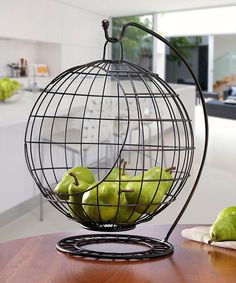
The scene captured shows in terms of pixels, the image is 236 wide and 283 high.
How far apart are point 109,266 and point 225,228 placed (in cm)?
26

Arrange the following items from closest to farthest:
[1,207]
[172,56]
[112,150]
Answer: [1,207]
[112,150]
[172,56]

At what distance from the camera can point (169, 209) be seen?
172 inches

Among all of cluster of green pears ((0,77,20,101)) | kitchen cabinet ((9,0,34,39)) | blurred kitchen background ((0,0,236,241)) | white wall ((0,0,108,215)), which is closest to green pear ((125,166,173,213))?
blurred kitchen background ((0,0,236,241))

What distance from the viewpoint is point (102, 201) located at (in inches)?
37.4

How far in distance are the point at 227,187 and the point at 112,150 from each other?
1.19 meters

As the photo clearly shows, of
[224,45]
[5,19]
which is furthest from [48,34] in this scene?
[224,45]

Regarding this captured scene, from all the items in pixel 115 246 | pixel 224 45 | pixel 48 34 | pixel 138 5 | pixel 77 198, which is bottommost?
pixel 115 246

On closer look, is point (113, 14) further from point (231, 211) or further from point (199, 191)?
point (231, 211)

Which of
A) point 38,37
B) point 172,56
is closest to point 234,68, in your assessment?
point 172,56

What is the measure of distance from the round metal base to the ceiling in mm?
9500

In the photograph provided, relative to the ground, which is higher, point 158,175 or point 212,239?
point 158,175

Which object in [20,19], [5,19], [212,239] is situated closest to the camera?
[212,239]

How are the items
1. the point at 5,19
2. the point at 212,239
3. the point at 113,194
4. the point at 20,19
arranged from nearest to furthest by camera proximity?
the point at 113,194 → the point at 212,239 → the point at 5,19 → the point at 20,19

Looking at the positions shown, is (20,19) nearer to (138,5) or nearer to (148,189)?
(138,5)
